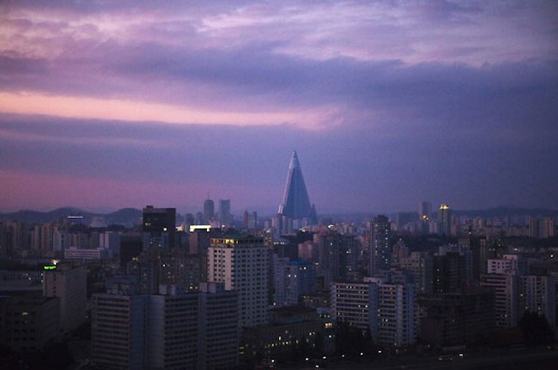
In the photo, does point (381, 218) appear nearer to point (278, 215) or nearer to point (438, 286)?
point (438, 286)

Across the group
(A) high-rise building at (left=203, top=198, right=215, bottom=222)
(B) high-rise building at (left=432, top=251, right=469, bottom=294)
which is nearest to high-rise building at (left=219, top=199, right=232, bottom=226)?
(A) high-rise building at (left=203, top=198, right=215, bottom=222)

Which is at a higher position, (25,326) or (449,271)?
(449,271)

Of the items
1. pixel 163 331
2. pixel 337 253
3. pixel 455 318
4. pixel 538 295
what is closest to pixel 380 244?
pixel 337 253

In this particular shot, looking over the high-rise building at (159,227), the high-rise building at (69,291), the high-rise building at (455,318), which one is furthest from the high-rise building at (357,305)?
the high-rise building at (159,227)

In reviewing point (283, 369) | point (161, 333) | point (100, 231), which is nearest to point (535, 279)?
point (283, 369)

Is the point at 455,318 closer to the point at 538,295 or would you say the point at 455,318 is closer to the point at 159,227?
the point at 538,295

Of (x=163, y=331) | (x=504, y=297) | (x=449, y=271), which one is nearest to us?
(x=163, y=331)
